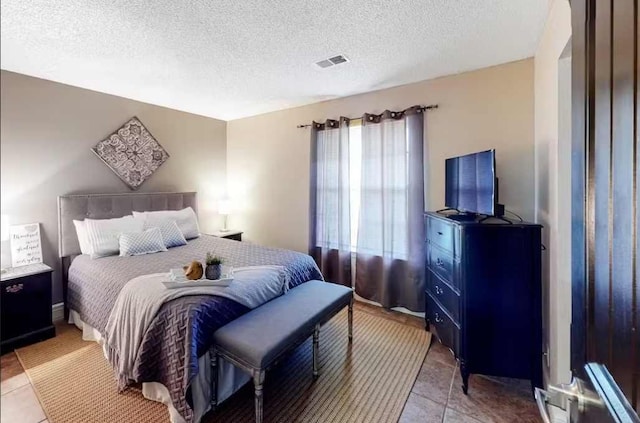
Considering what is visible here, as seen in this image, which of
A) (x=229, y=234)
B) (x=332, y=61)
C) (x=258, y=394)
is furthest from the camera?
(x=229, y=234)

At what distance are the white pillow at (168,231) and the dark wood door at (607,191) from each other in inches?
130

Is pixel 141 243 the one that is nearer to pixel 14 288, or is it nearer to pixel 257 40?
pixel 14 288

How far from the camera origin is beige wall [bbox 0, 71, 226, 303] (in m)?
2.47

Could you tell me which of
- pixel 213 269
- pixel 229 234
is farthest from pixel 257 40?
pixel 229 234

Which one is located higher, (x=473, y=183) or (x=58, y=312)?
(x=473, y=183)

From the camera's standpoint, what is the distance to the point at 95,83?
9.23 feet

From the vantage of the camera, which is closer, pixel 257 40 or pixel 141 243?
pixel 257 40

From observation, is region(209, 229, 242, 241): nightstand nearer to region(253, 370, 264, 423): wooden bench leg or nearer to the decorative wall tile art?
the decorative wall tile art

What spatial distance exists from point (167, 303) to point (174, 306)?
63mm

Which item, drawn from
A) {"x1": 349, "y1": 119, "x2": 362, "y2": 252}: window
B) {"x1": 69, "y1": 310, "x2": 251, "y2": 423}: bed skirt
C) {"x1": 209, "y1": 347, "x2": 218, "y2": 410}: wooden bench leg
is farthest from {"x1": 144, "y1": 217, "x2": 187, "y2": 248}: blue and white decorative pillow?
{"x1": 349, "y1": 119, "x2": 362, "y2": 252}: window

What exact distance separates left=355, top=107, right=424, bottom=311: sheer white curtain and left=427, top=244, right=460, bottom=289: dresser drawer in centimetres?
37

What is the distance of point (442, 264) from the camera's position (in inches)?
85.7

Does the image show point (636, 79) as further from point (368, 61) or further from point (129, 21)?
point (129, 21)

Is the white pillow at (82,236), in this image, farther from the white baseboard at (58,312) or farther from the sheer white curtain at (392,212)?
the sheer white curtain at (392,212)
